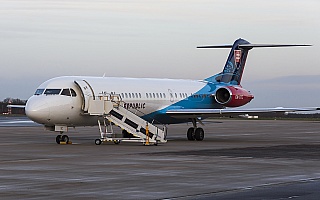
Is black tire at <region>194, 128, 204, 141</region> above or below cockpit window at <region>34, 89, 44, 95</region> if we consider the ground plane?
below

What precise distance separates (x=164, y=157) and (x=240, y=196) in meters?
9.82

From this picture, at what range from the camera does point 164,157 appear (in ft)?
77.6

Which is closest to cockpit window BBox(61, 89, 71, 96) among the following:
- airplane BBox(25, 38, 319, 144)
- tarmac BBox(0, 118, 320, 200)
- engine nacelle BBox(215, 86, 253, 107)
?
airplane BBox(25, 38, 319, 144)

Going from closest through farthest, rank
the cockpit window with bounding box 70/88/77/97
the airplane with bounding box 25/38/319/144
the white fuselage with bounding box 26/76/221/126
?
the white fuselage with bounding box 26/76/221/126 → the airplane with bounding box 25/38/319/144 → the cockpit window with bounding box 70/88/77/97

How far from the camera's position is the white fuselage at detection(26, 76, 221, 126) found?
3139 cm

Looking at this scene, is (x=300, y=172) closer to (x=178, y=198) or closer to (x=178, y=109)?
(x=178, y=198)

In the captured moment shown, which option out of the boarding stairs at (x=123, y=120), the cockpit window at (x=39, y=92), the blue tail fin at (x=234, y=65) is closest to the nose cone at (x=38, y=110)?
the cockpit window at (x=39, y=92)

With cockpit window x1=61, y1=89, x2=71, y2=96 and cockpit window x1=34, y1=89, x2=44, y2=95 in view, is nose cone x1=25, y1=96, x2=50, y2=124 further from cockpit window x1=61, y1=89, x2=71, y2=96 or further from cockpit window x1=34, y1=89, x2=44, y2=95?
cockpit window x1=61, y1=89, x2=71, y2=96

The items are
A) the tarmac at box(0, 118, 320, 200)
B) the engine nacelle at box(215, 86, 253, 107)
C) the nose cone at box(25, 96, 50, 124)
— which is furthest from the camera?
the engine nacelle at box(215, 86, 253, 107)

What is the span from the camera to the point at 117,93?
3450 cm

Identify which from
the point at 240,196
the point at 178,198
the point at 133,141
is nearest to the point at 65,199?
the point at 178,198

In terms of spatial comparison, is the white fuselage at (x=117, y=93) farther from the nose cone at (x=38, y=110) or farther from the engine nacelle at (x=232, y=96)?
the engine nacelle at (x=232, y=96)

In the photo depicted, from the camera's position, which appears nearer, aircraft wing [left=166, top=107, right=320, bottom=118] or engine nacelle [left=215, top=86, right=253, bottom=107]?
aircraft wing [left=166, top=107, right=320, bottom=118]

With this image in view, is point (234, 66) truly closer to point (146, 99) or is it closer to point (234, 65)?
point (234, 65)
